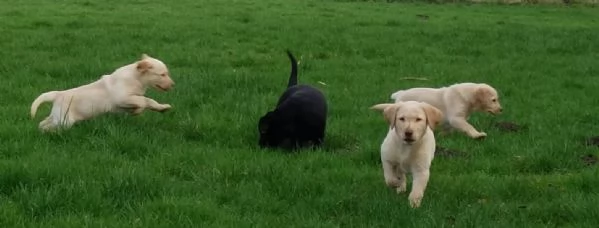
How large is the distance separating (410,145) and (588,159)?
103 inches

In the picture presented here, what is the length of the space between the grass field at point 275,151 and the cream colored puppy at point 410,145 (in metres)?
0.15

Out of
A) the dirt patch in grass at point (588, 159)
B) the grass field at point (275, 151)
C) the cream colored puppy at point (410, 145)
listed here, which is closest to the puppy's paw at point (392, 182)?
the cream colored puppy at point (410, 145)

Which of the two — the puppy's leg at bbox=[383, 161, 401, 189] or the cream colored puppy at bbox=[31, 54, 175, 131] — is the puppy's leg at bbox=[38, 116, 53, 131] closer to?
the cream colored puppy at bbox=[31, 54, 175, 131]

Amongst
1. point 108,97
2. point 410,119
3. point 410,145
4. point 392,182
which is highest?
point 410,119

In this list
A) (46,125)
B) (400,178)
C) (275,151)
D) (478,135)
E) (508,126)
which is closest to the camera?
(400,178)

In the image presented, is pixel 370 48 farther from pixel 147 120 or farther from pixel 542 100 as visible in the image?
pixel 147 120

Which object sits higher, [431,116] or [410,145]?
[431,116]

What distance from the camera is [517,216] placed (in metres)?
6.38

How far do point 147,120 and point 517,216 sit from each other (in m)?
4.35

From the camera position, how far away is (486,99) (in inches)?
384

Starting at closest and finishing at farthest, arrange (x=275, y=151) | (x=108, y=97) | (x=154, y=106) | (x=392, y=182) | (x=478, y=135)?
1. (x=392, y=182)
2. (x=275, y=151)
3. (x=108, y=97)
4. (x=154, y=106)
5. (x=478, y=135)

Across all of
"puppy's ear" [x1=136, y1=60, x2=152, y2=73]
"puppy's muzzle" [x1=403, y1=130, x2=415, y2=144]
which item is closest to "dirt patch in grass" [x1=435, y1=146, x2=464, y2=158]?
"puppy's muzzle" [x1=403, y1=130, x2=415, y2=144]

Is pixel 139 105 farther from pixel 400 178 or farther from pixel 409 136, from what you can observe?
pixel 409 136

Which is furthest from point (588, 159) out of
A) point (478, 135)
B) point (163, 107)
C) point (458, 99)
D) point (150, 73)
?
point (150, 73)
